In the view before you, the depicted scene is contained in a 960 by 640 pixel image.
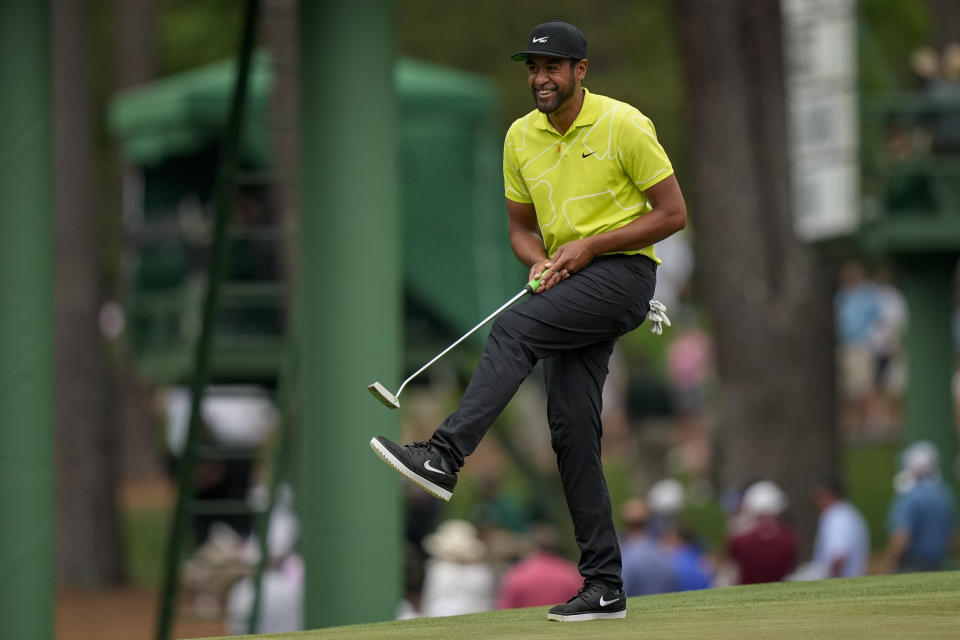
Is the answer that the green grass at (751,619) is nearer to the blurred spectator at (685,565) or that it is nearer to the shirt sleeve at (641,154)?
the shirt sleeve at (641,154)

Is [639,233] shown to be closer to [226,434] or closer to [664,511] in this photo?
[664,511]

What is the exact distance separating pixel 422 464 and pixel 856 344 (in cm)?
2190

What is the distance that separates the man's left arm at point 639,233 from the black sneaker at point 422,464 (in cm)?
80

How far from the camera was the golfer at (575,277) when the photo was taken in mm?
6887

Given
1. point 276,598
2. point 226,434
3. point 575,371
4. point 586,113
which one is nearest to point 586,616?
point 575,371

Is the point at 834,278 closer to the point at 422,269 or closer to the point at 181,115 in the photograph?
the point at 422,269

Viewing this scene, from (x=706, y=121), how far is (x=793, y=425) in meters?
3.01

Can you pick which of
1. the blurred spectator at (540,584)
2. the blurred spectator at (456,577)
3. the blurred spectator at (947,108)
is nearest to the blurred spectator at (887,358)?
the blurred spectator at (947,108)

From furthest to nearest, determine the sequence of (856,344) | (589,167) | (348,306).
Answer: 1. (856,344)
2. (348,306)
3. (589,167)

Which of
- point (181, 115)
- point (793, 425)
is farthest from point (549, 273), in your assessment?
point (181, 115)

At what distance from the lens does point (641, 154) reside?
6930mm

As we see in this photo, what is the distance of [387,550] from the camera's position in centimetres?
950

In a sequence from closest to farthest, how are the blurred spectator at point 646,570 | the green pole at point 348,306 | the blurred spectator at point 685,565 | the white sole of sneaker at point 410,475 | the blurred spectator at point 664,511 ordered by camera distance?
the white sole of sneaker at point 410,475
the green pole at point 348,306
the blurred spectator at point 646,570
the blurred spectator at point 685,565
the blurred spectator at point 664,511

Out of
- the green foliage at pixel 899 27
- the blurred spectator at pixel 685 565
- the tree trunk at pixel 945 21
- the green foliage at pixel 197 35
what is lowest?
the blurred spectator at pixel 685 565
